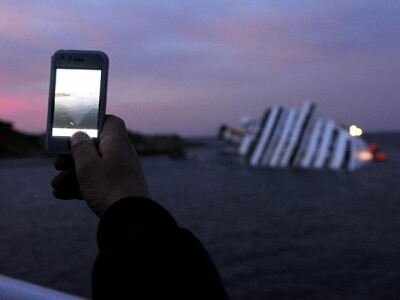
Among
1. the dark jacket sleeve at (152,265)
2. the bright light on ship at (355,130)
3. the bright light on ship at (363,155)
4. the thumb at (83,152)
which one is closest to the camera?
the dark jacket sleeve at (152,265)

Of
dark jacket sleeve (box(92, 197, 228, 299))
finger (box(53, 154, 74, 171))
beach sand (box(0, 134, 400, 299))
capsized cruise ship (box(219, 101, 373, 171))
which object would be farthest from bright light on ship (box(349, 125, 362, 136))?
dark jacket sleeve (box(92, 197, 228, 299))

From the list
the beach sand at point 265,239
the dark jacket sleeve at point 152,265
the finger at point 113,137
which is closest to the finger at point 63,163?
the finger at point 113,137

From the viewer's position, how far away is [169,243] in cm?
102

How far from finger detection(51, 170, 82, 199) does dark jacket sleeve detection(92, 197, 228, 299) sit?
32 cm

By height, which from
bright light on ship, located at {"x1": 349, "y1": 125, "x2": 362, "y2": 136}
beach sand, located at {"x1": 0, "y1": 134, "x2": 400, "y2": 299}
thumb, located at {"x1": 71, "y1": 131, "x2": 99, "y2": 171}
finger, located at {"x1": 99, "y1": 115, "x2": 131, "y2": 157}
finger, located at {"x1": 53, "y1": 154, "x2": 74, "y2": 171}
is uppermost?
finger, located at {"x1": 99, "y1": 115, "x2": 131, "y2": 157}

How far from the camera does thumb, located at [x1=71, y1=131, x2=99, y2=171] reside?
1.16 m

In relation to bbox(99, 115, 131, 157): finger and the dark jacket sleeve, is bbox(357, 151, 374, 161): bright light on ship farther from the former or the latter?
the dark jacket sleeve

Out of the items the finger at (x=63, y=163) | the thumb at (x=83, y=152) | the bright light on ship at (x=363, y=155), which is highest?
the thumb at (x=83, y=152)

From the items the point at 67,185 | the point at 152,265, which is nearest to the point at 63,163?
the point at 67,185

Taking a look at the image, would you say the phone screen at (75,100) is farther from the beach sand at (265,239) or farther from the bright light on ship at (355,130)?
the bright light on ship at (355,130)

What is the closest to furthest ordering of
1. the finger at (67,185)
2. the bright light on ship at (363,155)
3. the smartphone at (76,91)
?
the finger at (67,185) < the smartphone at (76,91) < the bright light on ship at (363,155)

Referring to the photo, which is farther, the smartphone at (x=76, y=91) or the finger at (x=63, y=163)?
the smartphone at (x=76, y=91)

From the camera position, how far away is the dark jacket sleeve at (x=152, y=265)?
39.0 inches

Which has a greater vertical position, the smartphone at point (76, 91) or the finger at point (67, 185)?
the smartphone at point (76, 91)
